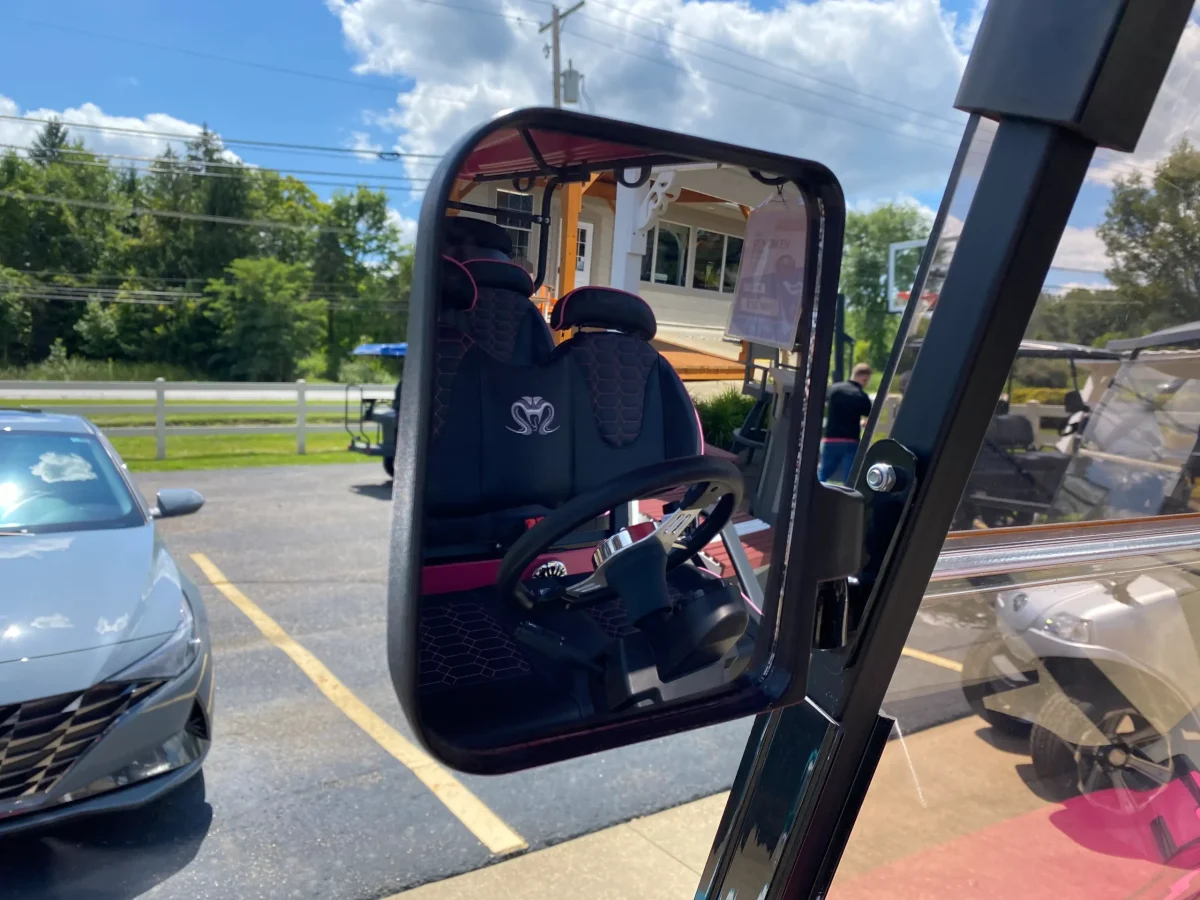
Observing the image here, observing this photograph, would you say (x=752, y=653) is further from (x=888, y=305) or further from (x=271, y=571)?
(x=271, y=571)

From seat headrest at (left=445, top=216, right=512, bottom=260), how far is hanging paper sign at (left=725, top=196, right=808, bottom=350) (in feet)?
1.16

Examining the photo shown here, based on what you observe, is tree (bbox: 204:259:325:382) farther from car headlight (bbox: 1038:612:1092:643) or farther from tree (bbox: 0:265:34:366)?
car headlight (bbox: 1038:612:1092:643)

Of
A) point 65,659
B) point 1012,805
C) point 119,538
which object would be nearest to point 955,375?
point 1012,805

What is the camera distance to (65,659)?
10.7 ft

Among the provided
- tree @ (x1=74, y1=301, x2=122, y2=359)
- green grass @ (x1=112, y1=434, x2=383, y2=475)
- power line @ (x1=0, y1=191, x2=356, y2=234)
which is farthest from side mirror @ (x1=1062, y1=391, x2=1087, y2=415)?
power line @ (x1=0, y1=191, x2=356, y2=234)

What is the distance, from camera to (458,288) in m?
1.15

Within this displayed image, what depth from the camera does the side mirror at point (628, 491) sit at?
818mm

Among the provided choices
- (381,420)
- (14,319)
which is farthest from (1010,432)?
(14,319)

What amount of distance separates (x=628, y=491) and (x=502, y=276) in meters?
0.58

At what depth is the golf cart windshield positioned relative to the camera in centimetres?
136

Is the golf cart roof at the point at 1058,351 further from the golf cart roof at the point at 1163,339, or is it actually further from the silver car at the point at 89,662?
the silver car at the point at 89,662

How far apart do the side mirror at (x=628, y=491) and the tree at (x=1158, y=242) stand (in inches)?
20.2

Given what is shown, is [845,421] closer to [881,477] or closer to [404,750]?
[881,477]

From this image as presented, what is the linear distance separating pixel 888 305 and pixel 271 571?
6985mm
